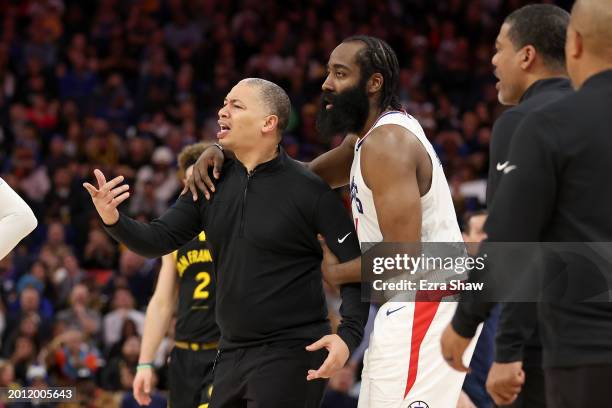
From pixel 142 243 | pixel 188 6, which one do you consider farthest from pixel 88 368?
pixel 188 6

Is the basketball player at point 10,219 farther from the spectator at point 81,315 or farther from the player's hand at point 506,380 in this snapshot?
the spectator at point 81,315

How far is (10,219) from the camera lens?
16.6 ft

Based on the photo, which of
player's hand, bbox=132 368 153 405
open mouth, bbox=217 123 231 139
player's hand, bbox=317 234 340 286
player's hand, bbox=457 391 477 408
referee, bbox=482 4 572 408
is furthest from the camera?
player's hand, bbox=132 368 153 405

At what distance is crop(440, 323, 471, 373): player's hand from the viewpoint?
11.1ft

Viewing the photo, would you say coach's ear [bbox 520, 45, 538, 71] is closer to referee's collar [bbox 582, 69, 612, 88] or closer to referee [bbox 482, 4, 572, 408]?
referee [bbox 482, 4, 572, 408]

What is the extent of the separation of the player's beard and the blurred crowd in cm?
587

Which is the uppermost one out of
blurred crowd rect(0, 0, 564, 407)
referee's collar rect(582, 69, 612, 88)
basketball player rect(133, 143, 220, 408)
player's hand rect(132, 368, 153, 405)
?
blurred crowd rect(0, 0, 564, 407)

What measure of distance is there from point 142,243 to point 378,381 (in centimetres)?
129

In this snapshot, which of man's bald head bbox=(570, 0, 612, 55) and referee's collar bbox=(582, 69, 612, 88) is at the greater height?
man's bald head bbox=(570, 0, 612, 55)

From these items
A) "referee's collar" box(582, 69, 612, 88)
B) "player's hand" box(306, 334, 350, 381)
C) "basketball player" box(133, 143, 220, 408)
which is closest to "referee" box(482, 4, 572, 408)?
"referee's collar" box(582, 69, 612, 88)

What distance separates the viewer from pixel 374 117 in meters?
4.89

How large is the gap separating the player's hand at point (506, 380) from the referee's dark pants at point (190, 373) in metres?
2.90

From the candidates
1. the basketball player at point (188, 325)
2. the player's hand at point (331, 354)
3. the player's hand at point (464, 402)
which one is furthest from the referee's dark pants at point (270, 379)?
the basketball player at point (188, 325)

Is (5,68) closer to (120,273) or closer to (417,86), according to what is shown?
(120,273)
